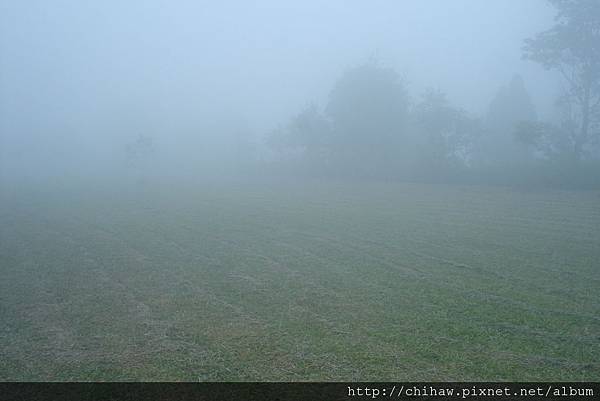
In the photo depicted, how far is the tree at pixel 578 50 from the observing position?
36344 mm

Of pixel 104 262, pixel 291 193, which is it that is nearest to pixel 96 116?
pixel 291 193

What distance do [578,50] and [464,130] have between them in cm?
1270

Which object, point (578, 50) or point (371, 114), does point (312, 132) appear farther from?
point (578, 50)

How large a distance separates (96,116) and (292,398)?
21390 centimetres

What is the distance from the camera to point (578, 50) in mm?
37219

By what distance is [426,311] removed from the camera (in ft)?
32.8

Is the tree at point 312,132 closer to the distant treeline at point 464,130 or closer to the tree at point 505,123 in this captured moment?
the distant treeline at point 464,130

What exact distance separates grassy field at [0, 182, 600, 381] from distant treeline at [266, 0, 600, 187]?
16.4 metres

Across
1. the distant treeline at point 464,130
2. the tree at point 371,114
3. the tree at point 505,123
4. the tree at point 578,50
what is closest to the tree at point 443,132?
the distant treeline at point 464,130

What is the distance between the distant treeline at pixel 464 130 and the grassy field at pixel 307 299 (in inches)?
645

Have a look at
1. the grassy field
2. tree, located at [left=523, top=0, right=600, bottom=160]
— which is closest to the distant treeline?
tree, located at [left=523, top=0, right=600, bottom=160]

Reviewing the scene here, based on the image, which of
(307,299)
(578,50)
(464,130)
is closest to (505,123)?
(464,130)

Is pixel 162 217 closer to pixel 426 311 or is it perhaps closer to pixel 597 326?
pixel 426 311

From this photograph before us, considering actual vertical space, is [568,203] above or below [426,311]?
above
